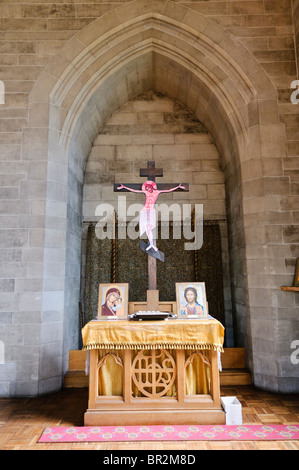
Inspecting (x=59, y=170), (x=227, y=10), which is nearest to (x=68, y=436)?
(x=59, y=170)

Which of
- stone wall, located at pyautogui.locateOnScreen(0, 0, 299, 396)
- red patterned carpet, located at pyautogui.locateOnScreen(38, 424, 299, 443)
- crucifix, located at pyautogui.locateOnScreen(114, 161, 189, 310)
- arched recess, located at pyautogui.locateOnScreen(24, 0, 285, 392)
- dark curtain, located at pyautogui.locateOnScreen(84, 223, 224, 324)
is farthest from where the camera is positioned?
dark curtain, located at pyautogui.locateOnScreen(84, 223, 224, 324)

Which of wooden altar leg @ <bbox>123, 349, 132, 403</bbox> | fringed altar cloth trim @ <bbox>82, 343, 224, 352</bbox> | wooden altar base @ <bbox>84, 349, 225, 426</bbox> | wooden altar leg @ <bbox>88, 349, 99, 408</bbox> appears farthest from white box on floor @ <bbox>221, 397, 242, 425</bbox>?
wooden altar leg @ <bbox>88, 349, 99, 408</bbox>

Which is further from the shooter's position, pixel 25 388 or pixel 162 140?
pixel 162 140

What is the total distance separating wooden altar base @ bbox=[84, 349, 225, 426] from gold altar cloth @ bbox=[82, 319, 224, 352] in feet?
0.37

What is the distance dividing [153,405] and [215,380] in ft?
2.00

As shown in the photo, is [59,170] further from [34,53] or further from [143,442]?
[143,442]

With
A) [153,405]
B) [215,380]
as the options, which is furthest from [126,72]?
[153,405]

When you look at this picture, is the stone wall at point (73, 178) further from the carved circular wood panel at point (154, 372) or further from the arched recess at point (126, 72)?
the carved circular wood panel at point (154, 372)

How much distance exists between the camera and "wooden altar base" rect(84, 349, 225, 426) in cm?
274

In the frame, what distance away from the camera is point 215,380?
2.80 meters

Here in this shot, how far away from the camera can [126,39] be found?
4.24 m

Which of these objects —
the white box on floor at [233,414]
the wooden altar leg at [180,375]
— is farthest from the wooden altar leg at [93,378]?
the white box on floor at [233,414]

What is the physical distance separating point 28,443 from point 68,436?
1.03ft

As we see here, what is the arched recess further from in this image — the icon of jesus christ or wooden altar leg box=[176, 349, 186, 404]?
wooden altar leg box=[176, 349, 186, 404]
